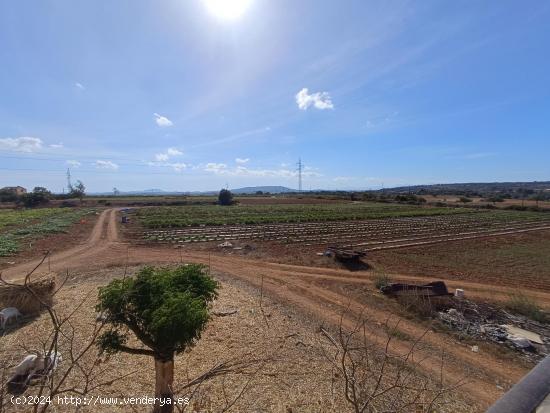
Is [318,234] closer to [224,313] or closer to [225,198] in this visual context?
[224,313]

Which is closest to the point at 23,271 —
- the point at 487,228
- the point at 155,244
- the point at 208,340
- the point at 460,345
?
the point at 155,244

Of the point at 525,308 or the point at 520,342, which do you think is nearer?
the point at 520,342

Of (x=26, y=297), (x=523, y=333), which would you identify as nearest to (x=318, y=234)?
(x=523, y=333)

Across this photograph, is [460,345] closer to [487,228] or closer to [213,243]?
[213,243]

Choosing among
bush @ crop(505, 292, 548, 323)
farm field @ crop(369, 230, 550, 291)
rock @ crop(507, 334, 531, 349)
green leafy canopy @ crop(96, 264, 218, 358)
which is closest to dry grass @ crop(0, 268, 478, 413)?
green leafy canopy @ crop(96, 264, 218, 358)

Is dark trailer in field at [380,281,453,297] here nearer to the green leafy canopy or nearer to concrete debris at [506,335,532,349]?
concrete debris at [506,335,532,349]

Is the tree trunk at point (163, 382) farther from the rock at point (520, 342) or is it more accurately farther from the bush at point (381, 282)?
the bush at point (381, 282)
